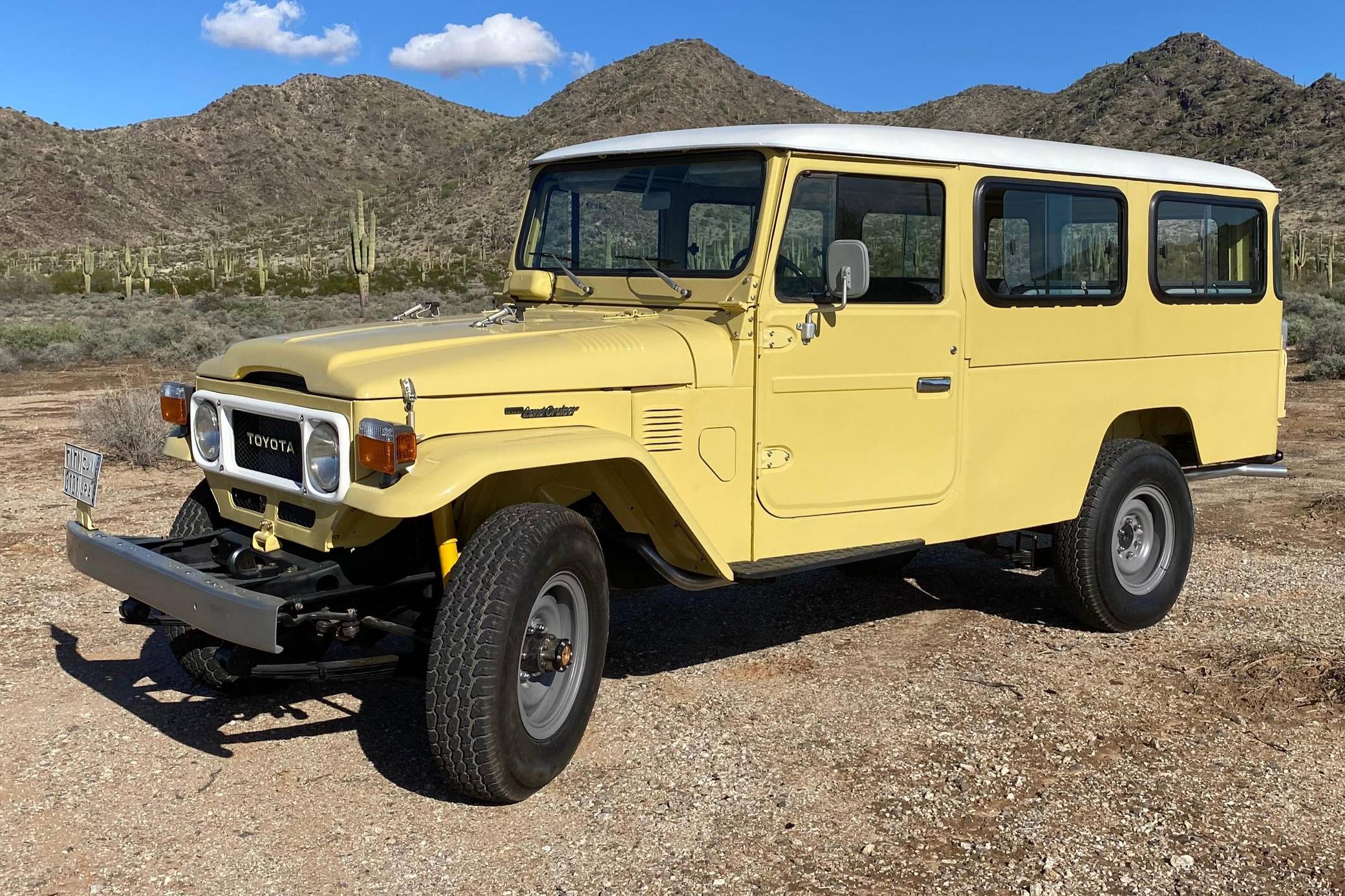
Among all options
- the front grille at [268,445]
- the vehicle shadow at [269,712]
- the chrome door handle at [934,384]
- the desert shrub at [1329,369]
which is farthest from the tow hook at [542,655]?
the desert shrub at [1329,369]

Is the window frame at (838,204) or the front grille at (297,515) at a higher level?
the window frame at (838,204)

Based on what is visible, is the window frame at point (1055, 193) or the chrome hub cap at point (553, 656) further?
the window frame at point (1055, 193)

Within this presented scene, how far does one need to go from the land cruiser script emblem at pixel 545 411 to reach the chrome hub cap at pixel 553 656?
58cm

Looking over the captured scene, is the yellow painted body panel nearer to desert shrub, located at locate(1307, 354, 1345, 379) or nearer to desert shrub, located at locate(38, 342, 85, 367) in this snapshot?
desert shrub, located at locate(1307, 354, 1345, 379)

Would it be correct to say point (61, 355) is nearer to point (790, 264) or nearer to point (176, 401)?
point (176, 401)

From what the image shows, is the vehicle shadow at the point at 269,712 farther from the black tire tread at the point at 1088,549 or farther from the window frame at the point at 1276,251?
the window frame at the point at 1276,251

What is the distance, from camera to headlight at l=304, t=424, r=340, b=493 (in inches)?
162

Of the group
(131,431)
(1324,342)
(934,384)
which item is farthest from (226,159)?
(934,384)

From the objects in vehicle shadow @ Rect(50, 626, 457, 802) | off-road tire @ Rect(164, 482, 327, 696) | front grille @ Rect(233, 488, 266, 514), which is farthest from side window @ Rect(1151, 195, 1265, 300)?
off-road tire @ Rect(164, 482, 327, 696)

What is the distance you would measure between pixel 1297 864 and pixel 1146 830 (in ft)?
1.50

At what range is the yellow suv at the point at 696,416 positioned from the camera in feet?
13.5

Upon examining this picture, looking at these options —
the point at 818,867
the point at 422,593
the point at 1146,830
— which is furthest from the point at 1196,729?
the point at 422,593

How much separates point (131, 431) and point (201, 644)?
7160mm

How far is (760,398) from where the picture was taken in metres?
4.91
